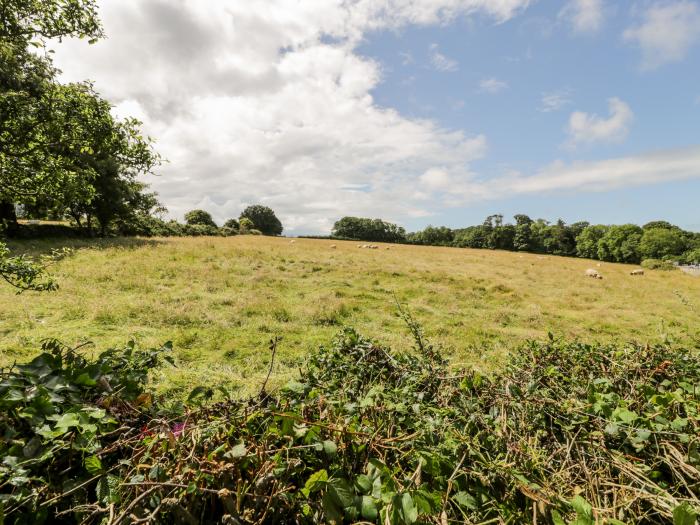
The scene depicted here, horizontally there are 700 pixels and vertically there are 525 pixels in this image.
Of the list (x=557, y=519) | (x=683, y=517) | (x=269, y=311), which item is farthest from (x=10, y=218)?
(x=683, y=517)

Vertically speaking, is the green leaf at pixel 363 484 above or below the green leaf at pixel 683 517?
below

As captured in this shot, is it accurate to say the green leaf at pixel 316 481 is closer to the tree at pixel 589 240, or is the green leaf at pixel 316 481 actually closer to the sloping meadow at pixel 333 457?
the sloping meadow at pixel 333 457

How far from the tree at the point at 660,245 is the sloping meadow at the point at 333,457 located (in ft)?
375

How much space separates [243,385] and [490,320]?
10.5 meters

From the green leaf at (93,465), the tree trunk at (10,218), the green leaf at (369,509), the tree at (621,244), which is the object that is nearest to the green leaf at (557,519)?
the green leaf at (369,509)

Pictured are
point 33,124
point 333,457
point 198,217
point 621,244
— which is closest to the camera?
point 333,457

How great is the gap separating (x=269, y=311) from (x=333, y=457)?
10.4 m

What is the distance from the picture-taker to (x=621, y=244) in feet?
307

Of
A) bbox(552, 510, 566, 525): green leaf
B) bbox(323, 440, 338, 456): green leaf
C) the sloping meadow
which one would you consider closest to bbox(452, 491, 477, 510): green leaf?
the sloping meadow

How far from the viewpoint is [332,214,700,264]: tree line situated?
89188 mm

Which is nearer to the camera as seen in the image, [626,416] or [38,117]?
[626,416]

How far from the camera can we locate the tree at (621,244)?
91000 millimetres

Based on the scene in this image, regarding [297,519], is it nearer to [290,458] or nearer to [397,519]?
[290,458]

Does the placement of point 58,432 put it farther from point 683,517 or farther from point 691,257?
point 691,257
